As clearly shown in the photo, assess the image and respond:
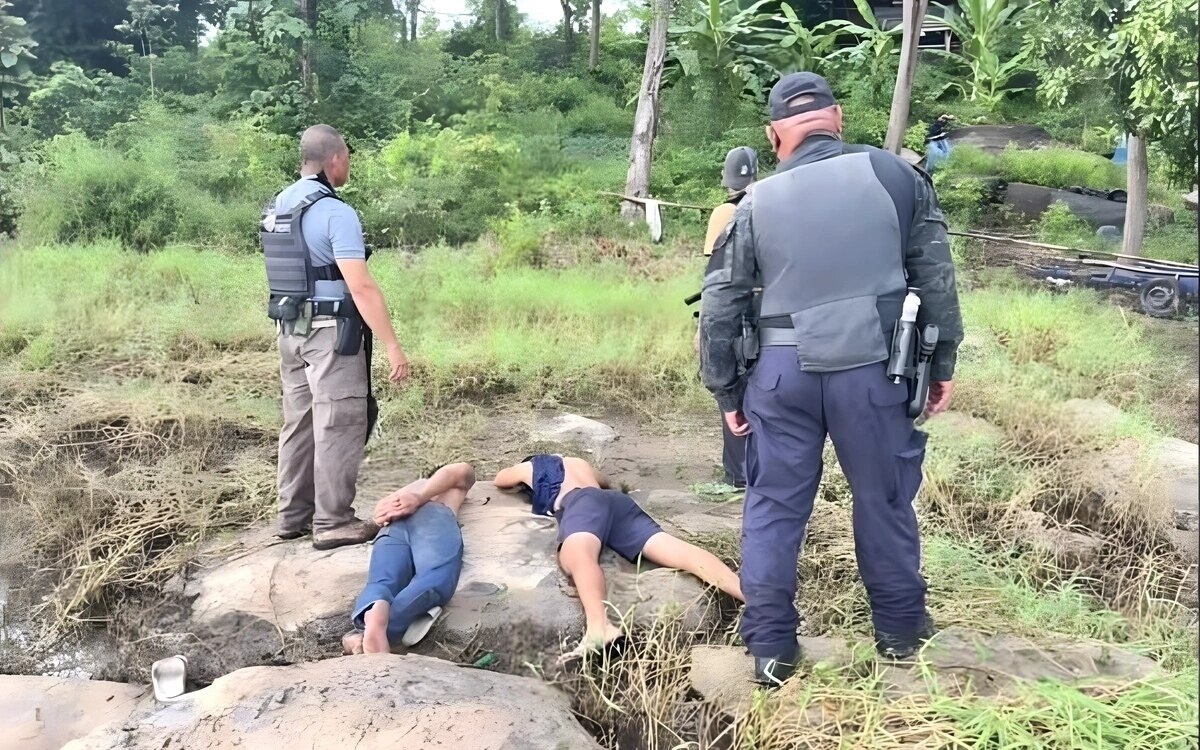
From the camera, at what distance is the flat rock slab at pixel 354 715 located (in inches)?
81.4

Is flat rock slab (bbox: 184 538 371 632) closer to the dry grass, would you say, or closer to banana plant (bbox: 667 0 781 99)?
the dry grass

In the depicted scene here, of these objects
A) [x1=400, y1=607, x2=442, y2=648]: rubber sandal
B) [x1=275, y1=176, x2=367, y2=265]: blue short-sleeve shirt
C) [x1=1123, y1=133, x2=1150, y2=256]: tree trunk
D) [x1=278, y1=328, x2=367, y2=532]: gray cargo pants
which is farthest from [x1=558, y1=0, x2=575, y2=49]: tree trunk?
[x1=400, y1=607, x2=442, y2=648]: rubber sandal

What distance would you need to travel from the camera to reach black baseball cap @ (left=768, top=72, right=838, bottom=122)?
2.26 m

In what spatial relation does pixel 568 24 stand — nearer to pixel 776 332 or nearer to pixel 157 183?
pixel 157 183

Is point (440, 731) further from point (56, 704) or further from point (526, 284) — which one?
point (526, 284)

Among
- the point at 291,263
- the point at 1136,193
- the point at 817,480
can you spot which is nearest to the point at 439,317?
the point at 291,263

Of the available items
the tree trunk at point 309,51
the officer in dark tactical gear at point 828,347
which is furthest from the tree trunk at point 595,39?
the officer in dark tactical gear at point 828,347

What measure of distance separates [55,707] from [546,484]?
161 cm

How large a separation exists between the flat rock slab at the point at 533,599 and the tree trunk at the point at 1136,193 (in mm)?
2449

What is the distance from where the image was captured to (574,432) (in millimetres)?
4297

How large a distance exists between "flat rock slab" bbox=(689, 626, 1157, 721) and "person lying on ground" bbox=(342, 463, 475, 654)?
79 cm

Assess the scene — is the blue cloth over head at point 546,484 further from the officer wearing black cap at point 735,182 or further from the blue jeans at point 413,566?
the officer wearing black cap at point 735,182

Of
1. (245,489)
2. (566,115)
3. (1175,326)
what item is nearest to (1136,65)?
(1175,326)

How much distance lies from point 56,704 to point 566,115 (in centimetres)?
316
